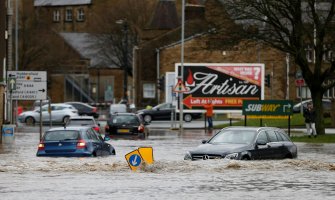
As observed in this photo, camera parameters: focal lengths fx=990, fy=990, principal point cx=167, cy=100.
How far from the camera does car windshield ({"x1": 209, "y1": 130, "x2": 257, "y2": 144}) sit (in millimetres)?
29062

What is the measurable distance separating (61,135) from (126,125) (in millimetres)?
17722

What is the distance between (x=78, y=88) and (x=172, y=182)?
98.1 m

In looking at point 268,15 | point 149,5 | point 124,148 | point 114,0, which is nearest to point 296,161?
point 124,148

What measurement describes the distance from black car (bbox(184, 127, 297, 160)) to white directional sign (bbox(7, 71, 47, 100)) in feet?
56.1

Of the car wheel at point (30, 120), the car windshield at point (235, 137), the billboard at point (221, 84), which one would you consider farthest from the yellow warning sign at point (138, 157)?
the car wheel at point (30, 120)

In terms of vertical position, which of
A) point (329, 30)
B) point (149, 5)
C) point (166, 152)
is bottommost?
point (166, 152)

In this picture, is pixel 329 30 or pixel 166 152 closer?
pixel 166 152

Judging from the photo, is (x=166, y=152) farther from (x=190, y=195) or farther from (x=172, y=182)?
(x=190, y=195)

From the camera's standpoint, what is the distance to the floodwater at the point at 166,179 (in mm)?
19938

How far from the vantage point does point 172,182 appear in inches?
900

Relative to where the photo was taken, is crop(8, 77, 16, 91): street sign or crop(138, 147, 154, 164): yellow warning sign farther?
crop(8, 77, 16, 91): street sign

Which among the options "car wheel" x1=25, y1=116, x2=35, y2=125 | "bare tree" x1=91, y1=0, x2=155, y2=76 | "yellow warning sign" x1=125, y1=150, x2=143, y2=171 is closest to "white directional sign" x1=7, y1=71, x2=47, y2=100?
"yellow warning sign" x1=125, y1=150, x2=143, y2=171

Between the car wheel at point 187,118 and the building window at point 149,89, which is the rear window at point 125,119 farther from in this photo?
the building window at point 149,89

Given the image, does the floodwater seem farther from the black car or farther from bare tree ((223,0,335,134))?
bare tree ((223,0,335,134))
